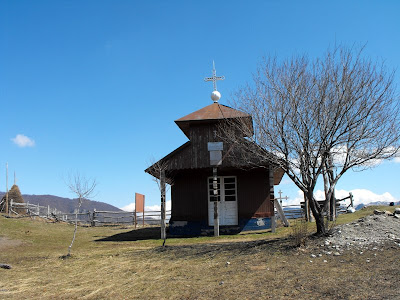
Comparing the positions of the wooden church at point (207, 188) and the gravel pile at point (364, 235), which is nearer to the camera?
the gravel pile at point (364, 235)

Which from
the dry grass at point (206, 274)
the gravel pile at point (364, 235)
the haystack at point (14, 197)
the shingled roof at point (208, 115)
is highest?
the shingled roof at point (208, 115)

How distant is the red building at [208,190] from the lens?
54.7 ft

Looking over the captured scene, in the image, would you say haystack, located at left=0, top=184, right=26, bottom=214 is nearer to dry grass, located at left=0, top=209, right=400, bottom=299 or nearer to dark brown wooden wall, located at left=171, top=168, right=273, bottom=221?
dark brown wooden wall, located at left=171, top=168, right=273, bottom=221

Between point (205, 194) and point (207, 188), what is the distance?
12.4 inches

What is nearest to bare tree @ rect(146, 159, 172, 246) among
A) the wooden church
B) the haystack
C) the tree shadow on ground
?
the wooden church

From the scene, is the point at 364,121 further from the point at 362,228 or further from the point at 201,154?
the point at 201,154

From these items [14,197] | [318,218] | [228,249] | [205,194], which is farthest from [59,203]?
[318,218]

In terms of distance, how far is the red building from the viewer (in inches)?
657

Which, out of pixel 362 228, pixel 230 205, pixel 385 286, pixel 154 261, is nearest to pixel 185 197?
pixel 230 205

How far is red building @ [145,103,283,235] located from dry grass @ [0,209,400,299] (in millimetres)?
5176

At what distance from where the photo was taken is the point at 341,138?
11.5m

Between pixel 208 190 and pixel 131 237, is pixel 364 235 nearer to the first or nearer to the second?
pixel 208 190

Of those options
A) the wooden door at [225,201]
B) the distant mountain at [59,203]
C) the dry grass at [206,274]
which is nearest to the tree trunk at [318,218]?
the dry grass at [206,274]

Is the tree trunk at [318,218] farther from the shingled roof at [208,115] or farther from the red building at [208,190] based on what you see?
the shingled roof at [208,115]
